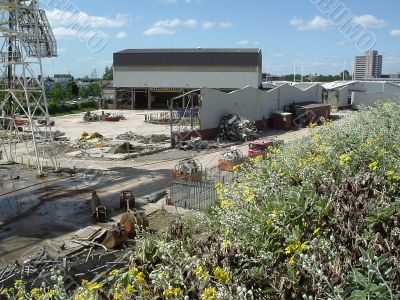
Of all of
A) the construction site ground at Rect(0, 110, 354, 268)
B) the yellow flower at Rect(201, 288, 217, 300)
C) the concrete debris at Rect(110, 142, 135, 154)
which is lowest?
the construction site ground at Rect(0, 110, 354, 268)

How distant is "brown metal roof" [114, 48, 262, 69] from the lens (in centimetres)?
6219

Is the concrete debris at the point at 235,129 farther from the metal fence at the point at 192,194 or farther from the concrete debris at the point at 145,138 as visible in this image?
the metal fence at the point at 192,194

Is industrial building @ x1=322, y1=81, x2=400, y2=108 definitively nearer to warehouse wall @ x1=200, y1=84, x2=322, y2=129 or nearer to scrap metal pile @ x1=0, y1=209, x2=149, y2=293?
warehouse wall @ x1=200, y1=84, x2=322, y2=129

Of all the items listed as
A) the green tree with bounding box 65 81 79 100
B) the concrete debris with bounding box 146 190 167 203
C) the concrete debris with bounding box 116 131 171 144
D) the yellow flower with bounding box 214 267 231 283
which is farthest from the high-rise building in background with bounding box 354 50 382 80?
the yellow flower with bounding box 214 267 231 283

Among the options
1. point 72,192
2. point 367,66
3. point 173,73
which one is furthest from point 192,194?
point 367,66

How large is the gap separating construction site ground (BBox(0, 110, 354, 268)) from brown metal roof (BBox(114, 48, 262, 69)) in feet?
116

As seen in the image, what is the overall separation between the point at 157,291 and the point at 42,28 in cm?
2112

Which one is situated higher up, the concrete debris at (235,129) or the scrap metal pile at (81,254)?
the concrete debris at (235,129)

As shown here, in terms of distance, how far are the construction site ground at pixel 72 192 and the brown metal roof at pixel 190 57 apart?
35.3 metres

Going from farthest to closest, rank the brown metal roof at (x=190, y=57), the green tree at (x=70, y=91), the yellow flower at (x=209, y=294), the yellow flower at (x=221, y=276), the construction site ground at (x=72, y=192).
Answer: the green tree at (x=70, y=91) < the brown metal roof at (x=190, y=57) < the construction site ground at (x=72, y=192) < the yellow flower at (x=221, y=276) < the yellow flower at (x=209, y=294)

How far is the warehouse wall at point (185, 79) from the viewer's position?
6228 centimetres

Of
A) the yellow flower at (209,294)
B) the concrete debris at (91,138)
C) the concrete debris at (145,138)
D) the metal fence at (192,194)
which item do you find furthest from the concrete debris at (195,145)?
the yellow flower at (209,294)

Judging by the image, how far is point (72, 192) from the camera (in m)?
19.5

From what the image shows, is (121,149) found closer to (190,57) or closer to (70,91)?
(190,57)
